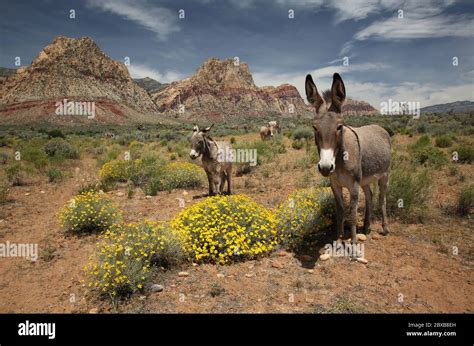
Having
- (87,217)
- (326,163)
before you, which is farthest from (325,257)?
(87,217)

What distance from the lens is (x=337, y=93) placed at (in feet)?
14.2

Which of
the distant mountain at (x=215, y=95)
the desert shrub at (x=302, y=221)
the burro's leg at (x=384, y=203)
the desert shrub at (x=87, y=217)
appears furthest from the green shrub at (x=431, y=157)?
the distant mountain at (x=215, y=95)

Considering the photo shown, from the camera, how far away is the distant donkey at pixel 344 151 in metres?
4.19

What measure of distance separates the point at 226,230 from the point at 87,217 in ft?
12.1

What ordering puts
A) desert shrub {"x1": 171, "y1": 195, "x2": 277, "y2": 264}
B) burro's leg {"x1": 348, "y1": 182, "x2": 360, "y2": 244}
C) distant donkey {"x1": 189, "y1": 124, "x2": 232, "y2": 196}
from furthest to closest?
1. distant donkey {"x1": 189, "y1": 124, "x2": 232, "y2": 196}
2. desert shrub {"x1": 171, "y1": 195, "x2": 277, "y2": 264}
3. burro's leg {"x1": 348, "y1": 182, "x2": 360, "y2": 244}

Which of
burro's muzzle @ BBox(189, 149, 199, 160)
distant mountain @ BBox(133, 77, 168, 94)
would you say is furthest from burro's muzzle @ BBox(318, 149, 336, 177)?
distant mountain @ BBox(133, 77, 168, 94)

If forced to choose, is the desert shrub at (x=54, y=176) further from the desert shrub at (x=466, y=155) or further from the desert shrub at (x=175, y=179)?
the desert shrub at (x=466, y=155)

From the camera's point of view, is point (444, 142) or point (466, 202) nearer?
point (466, 202)

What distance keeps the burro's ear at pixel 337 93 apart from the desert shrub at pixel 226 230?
2.48 metres

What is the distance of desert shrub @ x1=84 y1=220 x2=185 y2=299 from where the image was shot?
414cm

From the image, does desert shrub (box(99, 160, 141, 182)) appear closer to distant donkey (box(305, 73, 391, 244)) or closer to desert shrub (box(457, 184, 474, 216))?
distant donkey (box(305, 73, 391, 244))

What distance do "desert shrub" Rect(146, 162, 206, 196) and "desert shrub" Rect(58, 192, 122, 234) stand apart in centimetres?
274

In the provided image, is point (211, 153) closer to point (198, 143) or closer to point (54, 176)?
point (198, 143)
